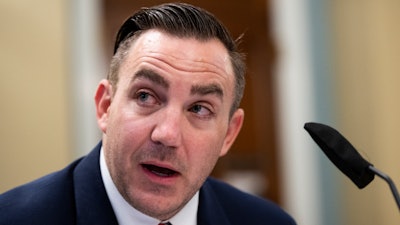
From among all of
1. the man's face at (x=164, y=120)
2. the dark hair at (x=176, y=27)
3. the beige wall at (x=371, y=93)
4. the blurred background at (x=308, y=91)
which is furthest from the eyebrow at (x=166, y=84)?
the beige wall at (x=371, y=93)

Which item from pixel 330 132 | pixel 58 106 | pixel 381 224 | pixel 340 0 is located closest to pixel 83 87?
pixel 58 106

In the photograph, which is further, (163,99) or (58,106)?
(58,106)

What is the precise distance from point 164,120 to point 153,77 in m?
0.11

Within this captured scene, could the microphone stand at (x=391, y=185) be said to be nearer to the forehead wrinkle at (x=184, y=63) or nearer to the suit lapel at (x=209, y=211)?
the forehead wrinkle at (x=184, y=63)

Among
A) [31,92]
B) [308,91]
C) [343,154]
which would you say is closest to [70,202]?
[343,154]

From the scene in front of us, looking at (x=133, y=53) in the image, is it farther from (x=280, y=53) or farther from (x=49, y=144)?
(x=280, y=53)

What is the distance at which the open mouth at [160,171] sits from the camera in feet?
4.42

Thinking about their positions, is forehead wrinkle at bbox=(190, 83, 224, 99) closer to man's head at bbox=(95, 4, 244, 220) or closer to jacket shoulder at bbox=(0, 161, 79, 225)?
man's head at bbox=(95, 4, 244, 220)

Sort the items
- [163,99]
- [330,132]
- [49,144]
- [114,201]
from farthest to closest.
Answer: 1. [49,144]
2. [114,201]
3. [163,99]
4. [330,132]

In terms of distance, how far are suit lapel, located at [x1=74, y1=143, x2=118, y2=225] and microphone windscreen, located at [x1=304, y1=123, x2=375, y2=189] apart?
55 centimetres

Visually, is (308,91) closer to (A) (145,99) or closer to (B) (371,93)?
(B) (371,93)

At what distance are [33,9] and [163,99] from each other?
184cm

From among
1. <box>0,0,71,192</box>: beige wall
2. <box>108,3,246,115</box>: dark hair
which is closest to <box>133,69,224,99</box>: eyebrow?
<box>108,3,246,115</box>: dark hair

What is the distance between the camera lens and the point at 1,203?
1.42 meters
